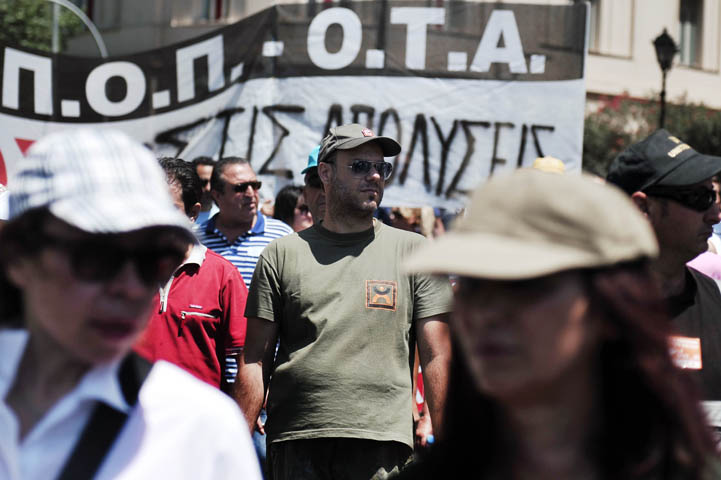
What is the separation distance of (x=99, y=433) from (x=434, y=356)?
2.99 meters

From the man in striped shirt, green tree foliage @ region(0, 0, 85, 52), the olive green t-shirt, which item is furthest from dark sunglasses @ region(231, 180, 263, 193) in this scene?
green tree foliage @ region(0, 0, 85, 52)

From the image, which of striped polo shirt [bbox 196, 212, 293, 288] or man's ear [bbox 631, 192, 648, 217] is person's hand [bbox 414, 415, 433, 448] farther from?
striped polo shirt [bbox 196, 212, 293, 288]

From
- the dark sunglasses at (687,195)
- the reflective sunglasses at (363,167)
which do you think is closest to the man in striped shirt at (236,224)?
the reflective sunglasses at (363,167)

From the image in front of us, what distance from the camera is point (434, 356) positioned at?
4.67 meters

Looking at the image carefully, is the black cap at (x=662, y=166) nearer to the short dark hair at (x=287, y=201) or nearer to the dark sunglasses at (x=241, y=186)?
the dark sunglasses at (x=241, y=186)

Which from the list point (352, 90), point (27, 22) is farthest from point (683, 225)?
point (27, 22)

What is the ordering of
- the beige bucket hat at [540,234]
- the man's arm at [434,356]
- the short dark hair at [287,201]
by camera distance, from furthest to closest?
the short dark hair at [287,201], the man's arm at [434,356], the beige bucket hat at [540,234]

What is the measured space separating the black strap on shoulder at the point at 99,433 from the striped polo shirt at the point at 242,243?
462 centimetres

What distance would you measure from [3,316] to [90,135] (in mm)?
358

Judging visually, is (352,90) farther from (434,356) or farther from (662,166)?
(662,166)

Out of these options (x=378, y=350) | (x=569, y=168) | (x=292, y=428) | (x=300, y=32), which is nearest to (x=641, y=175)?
(x=378, y=350)

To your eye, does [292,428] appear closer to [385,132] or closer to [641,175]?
[641,175]

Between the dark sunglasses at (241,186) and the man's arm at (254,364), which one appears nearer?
the man's arm at (254,364)

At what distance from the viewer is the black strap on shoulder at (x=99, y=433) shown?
1.73 metres
